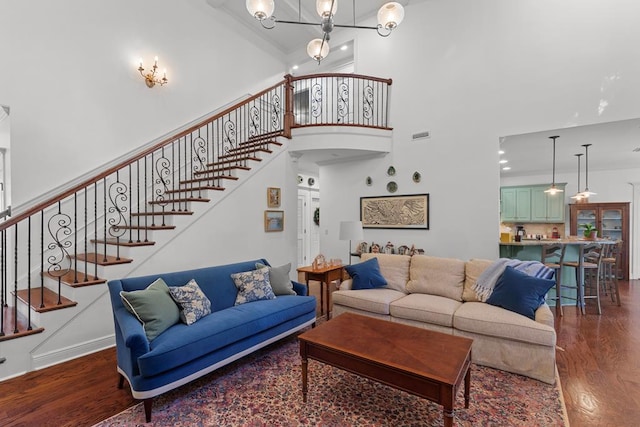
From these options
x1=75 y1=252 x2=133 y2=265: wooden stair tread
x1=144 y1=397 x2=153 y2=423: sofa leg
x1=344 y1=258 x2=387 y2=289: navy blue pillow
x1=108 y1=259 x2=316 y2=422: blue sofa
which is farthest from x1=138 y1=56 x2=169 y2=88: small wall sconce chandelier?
x1=144 y1=397 x2=153 y2=423: sofa leg

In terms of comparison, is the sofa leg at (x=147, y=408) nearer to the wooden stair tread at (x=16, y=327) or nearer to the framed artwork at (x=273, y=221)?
the wooden stair tread at (x=16, y=327)

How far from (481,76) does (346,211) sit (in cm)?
331

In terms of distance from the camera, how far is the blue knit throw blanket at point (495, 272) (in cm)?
315

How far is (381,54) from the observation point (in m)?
5.76

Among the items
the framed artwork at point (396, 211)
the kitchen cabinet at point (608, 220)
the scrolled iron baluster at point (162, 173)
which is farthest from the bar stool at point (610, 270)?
the scrolled iron baluster at point (162, 173)

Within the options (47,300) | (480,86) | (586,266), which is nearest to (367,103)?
(480,86)

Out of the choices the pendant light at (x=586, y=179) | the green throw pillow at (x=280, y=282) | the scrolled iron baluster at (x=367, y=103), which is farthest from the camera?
the scrolled iron baluster at (x=367, y=103)

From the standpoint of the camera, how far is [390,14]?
9.76ft

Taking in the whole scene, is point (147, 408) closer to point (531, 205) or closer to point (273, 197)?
point (273, 197)

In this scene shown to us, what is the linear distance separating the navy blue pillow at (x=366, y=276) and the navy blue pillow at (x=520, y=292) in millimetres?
1288

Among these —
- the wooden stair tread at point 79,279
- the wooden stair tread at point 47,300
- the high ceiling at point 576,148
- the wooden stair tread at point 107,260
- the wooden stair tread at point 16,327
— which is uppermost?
the high ceiling at point 576,148

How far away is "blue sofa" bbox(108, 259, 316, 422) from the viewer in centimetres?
205

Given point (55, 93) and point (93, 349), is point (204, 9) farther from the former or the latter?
point (93, 349)

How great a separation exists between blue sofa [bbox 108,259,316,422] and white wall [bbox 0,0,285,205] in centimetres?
252
